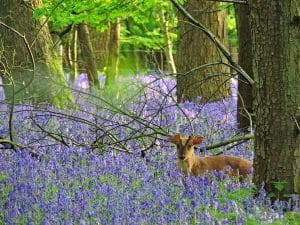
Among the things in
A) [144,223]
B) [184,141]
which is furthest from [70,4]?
[144,223]

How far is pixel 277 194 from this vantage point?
5375mm

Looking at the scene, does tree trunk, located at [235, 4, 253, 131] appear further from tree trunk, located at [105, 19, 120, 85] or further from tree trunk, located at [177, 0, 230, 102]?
tree trunk, located at [105, 19, 120, 85]

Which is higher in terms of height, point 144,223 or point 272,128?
point 272,128

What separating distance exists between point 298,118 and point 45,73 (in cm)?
760

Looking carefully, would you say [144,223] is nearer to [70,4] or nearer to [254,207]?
[254,207]

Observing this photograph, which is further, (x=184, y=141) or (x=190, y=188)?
(x=184, y=141)

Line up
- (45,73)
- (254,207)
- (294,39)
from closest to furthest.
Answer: (254,207) < (294,39) < (45,73)

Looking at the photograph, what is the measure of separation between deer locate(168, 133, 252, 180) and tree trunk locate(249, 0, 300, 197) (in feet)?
2.48

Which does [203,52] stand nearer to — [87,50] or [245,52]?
[245,52]

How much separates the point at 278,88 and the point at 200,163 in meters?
1.45

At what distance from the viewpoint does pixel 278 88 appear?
5.29 metres

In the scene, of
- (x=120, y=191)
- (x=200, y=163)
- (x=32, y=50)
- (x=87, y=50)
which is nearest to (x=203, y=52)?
(x=32, y=50)

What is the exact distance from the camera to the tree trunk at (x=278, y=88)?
5.25 m

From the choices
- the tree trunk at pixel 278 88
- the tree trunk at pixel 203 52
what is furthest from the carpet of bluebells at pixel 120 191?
the tree trunk at pixel 203 52
